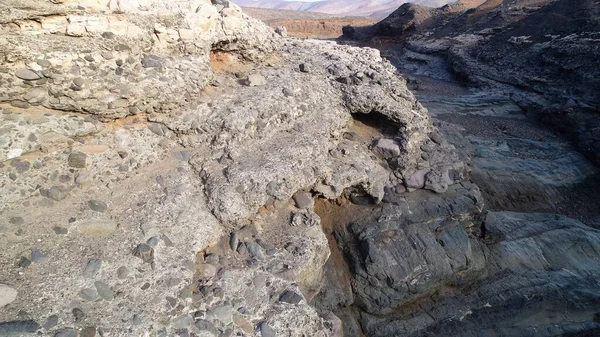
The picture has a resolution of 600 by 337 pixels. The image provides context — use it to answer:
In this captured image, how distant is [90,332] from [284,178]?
181 centimetres

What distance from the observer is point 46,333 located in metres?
1.98

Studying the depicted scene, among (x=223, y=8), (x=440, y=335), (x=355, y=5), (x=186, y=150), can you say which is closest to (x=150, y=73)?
(x=186, y=150)

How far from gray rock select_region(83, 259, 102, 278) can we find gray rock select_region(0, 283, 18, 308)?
348 millimetres

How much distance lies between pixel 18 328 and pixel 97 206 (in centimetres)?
94

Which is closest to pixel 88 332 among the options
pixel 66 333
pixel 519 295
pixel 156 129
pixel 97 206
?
pixel 66 333

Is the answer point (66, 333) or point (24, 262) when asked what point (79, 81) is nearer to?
point (24, 262)

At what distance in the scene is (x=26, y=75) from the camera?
8.71 ft

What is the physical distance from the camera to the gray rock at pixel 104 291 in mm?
2246

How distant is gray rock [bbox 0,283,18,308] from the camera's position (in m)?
2.05

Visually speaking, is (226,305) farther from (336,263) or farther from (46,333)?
(336,263)

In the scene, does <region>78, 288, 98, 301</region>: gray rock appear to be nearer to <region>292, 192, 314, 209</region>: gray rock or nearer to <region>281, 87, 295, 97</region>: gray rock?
<region>292, 192, 314, 209</region>: gray rock

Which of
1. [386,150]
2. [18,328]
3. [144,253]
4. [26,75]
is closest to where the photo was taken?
[18,328]

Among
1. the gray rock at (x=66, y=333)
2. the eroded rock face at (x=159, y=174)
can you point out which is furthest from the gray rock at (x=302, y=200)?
the gray rock at (x=66, y=333)

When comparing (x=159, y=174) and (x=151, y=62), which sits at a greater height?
(x=151, y=62)
